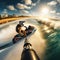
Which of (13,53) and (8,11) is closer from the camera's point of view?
(13,53)

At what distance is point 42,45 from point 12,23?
1.32 feet

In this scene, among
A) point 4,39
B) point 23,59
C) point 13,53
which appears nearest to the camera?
point 23,59

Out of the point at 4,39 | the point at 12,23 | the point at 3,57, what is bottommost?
the point at 3,57

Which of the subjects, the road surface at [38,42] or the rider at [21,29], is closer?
the road surface at [38,42]

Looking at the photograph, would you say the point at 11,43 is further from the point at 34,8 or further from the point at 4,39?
the point at 34,8

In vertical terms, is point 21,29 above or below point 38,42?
above

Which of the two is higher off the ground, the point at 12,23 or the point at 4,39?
the point at 12,23

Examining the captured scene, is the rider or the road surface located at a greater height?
the rider

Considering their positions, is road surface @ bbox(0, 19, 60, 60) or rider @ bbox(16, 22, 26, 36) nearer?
road surface @ bbox(0, 19, 60, 60)

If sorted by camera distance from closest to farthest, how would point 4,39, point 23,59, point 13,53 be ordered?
point 23,59 → point 13,53 → point 4,39

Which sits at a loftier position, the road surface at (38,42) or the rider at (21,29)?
the rider at (21,29)

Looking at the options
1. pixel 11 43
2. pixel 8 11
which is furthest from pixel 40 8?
pixel 11 43

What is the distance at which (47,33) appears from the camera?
2096 mm

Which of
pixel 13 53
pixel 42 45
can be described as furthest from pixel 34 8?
pixel 13 53
